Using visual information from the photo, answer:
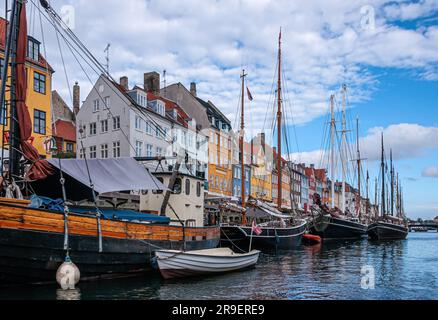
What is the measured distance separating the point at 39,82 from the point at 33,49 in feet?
9.50

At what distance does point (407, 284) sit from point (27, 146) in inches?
653

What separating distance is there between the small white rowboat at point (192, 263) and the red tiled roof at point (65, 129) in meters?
36.6

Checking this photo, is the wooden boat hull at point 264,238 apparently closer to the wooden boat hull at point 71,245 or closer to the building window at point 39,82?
the wooden boat hull at point 71,245

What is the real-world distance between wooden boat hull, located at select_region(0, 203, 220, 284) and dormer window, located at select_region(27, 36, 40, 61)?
85.8ft

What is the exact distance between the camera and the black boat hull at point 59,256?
44.3 ft

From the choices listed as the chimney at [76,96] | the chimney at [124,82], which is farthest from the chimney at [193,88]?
the chimney at [76,96]

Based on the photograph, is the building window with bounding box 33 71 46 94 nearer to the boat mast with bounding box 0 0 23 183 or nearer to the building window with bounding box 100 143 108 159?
the building window with bounding box 100 143 108 159

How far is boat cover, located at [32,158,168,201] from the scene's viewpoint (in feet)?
55.0

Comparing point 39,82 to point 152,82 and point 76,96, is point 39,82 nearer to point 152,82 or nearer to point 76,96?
point 76,96

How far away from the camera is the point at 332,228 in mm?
51906

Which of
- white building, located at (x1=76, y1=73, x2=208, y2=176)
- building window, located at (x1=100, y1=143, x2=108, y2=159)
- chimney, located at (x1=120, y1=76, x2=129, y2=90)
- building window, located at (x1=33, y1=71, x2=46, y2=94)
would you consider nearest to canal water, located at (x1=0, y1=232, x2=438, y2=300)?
white building, located at (x1=76, y1=73, x2=208, y2=176)

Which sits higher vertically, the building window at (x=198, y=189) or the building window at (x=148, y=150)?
the building window at (x=148, y=150)

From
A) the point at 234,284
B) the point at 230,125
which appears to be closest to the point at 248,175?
the point at 230,125

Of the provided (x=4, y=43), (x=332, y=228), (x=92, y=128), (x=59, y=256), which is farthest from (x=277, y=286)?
(x=92, y=128)
